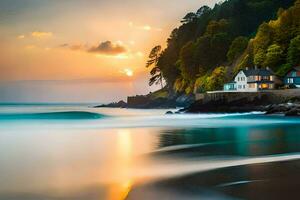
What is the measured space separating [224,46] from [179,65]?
1209 centimetres

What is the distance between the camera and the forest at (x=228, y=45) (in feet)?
176

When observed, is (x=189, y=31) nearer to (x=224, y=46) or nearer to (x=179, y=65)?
(x=179, y=65)

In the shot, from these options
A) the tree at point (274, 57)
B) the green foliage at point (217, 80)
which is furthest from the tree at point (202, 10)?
the tree at point (274, 57)

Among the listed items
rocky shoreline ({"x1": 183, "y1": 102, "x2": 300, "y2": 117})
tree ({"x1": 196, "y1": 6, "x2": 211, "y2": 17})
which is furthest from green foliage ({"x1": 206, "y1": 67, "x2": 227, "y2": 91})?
tree ({"x1": 196, "y1": 6, "x2": 211, "y2": 17})

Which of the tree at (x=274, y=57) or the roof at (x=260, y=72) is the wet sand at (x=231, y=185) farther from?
the tree at (x=274, y=57)

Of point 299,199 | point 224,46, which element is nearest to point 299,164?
point 299,199

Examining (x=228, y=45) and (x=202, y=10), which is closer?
(x=228, y=45)

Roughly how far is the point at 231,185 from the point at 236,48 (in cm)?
5650

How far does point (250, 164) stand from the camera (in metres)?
11.2

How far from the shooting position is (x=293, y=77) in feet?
156

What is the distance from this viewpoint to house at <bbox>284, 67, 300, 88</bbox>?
154ft

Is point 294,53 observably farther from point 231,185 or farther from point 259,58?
point 231,185

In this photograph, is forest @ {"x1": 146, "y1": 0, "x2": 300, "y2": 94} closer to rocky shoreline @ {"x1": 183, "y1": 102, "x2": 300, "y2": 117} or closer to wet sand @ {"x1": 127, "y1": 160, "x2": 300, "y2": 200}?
rocky shoreline @ {"x1": 183, "y1": 102, "x2": 300, "y2": 117}

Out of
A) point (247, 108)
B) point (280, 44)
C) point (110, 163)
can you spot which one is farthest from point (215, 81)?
point (110, 163)
